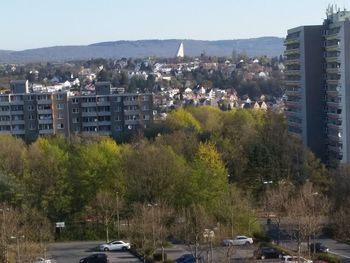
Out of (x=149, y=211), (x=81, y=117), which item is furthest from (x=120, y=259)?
(x=81, y=117)

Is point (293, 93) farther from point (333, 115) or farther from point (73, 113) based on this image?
point (73, 113)

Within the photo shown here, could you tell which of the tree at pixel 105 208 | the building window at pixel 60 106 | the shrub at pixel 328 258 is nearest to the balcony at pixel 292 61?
the building window at pixel 60 106

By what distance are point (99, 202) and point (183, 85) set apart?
54.1m

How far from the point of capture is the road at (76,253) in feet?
54.4

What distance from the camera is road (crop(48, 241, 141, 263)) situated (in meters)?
16.6

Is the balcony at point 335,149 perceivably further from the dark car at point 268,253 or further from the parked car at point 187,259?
the parked car at point 187,259

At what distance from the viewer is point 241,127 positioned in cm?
2878

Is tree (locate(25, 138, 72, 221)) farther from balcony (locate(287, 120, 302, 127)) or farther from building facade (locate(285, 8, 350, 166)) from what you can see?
balcony (locate(287, 120, 302, 127))

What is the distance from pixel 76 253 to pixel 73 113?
19052 mm

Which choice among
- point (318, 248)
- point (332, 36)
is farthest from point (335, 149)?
point (318, 248)

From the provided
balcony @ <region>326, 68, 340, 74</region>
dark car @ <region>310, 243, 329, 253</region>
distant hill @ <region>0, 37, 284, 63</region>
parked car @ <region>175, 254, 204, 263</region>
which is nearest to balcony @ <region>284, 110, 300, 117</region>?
balcony @ <region>326, 68, 340, 74</region>

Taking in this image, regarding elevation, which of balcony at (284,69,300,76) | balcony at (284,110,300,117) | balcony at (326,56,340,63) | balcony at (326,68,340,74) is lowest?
balcony at (284,110,300,117)

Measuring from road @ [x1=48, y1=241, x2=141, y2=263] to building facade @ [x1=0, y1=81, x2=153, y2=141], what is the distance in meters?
16.6

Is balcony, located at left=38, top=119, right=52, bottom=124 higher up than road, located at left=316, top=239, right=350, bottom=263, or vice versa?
balcony, located at left=38, top=119, right=52, bottom=124
